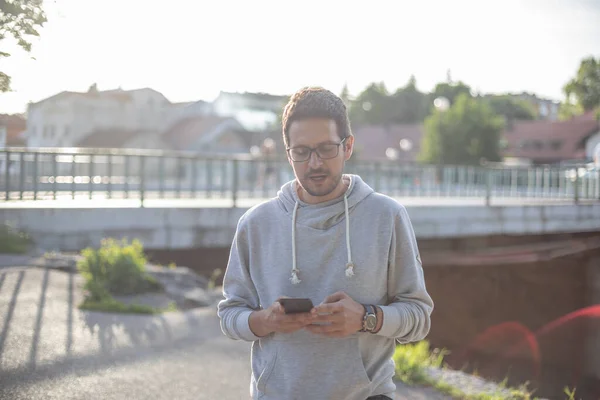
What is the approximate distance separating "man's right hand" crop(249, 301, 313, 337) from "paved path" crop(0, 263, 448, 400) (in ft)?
8.66

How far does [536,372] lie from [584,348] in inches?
29.9

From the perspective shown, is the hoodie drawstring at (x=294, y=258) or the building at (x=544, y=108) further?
the building at (x=544, y=108)

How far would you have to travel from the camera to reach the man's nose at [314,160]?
2.35m

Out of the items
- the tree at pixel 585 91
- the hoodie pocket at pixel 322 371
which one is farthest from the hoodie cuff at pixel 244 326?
the tree at pixel 585 91

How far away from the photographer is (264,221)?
2.48 meters

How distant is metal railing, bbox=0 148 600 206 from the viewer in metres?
11.7

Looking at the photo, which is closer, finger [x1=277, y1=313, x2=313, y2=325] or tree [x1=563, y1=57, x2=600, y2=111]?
finger [x1=277, y1=313, x2=313, y2=325]

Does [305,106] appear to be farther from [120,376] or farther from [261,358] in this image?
[120,376]

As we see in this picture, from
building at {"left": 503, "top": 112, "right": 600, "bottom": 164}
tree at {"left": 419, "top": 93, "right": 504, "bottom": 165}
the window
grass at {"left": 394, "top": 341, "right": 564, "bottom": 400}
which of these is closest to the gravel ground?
grass at {"left": 394, "top": 341, "right": 564, "bottom": 400}

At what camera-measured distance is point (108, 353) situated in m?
5.70

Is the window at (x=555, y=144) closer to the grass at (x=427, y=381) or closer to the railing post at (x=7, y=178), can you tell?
the railing post at (x=7, y=178)

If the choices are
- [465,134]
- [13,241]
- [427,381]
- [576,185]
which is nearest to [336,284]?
[427,381]

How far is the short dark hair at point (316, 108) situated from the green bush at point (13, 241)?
8002 millimetres

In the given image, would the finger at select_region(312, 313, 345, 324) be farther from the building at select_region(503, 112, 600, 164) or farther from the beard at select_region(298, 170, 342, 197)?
the building at select_region(503, 112, 600, 164)
